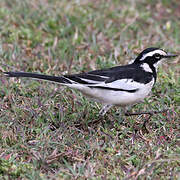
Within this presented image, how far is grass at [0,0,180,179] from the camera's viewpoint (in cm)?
454

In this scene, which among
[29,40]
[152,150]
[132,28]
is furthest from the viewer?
[132,28]

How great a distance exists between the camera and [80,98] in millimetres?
6059

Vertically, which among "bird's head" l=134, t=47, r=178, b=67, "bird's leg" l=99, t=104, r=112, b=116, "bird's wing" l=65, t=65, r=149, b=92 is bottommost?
"bird's leg" l=99, t=104, r=112, b=116

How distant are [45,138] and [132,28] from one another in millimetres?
4111

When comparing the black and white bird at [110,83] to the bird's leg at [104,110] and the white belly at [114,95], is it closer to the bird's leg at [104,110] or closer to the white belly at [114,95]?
the white belly at [114,95]

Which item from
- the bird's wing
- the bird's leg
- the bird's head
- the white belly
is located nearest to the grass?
the bird's leg

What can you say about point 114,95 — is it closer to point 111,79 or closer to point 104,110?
point 111,79

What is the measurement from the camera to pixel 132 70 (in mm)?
5438

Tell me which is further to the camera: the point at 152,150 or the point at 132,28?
the point at 132,28

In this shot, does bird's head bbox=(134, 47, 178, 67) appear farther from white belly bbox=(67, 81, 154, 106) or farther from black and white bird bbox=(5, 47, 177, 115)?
white belly bbox=(67, 81, 154, 106)

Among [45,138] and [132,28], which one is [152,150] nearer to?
[45,138]

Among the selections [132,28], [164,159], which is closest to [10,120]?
[164,159]

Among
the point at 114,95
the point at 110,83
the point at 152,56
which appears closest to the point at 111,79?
the point at 110,83

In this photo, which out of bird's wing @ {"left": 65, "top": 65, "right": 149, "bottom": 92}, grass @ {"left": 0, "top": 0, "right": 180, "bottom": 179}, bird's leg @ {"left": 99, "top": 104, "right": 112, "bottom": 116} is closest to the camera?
grass @ {"left": 0, "top": 0, "right": 180, "bottom": 179}
